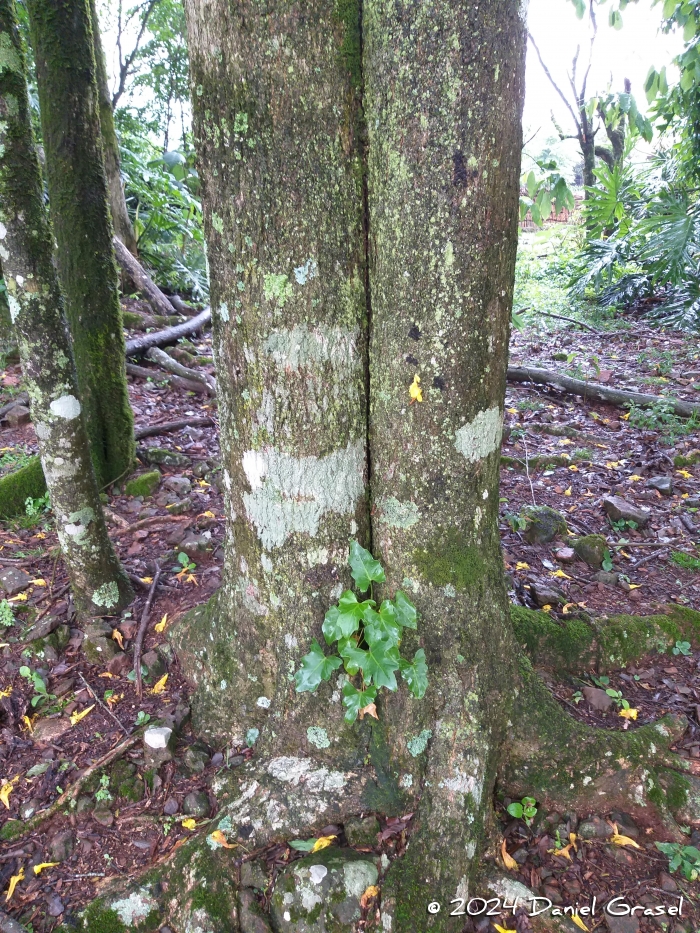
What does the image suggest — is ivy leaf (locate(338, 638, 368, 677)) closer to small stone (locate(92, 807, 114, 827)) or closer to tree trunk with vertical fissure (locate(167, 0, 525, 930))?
tree trunk with vertical fissure (locate(167, 0, 525, 930))

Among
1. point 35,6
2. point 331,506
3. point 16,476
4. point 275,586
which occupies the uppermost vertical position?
point 35,6

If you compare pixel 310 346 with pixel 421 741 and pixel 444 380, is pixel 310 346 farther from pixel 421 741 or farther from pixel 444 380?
pixel 421 741

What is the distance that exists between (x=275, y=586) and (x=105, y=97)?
661 centimetres

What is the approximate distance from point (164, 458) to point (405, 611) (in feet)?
10.1

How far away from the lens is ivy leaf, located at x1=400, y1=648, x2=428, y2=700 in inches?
79.3

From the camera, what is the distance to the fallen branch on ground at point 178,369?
6.02 m

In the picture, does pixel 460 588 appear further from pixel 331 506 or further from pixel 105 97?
pixel 105 97

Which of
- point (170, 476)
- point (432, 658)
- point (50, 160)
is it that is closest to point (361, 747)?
point (432, 658)

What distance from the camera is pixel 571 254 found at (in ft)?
43.3

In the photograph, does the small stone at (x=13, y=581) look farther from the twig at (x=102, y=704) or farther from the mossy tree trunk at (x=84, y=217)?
the mossy tree trunk at (x=84, y=217)

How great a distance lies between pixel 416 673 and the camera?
201 cm

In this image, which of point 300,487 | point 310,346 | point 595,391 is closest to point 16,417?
point 300,487

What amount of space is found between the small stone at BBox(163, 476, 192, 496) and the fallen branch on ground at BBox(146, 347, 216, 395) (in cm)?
177

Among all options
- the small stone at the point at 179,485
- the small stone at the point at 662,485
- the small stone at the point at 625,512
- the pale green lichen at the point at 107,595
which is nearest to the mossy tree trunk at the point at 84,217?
the small stone at the point at 179,485
